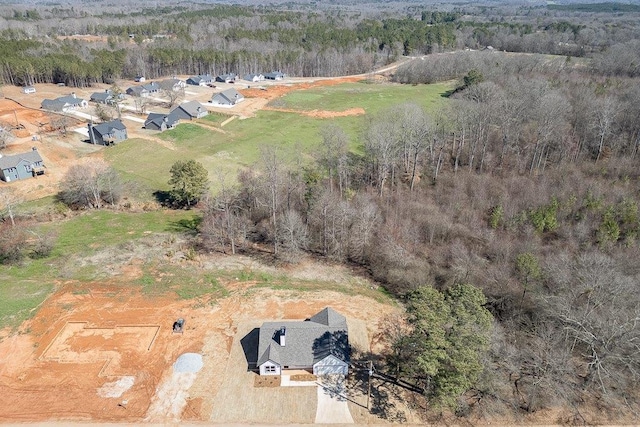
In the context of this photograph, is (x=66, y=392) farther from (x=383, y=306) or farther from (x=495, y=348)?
(x=495, y=348)

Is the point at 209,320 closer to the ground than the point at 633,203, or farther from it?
closer to the ground

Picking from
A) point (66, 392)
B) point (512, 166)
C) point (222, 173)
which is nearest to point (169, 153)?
point (222, 173)

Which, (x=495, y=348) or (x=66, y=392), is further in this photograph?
Result: (x=66, y=392)

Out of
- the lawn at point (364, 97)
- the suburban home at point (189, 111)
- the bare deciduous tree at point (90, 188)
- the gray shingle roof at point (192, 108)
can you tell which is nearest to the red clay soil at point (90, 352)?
the bare deciduous tree at point (90, 188)

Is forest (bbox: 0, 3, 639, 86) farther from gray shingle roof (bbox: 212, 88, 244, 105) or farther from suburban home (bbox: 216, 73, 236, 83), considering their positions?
gray shingle roof (bbox: 212, 88, 244, 105)

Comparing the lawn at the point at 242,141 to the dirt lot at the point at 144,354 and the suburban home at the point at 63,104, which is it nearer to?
the dirt lot at the point at 144,354

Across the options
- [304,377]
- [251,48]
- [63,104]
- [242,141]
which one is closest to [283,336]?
[304,377]

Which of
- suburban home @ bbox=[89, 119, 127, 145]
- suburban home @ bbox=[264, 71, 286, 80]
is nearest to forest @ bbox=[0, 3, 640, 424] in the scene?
suburban home @ bbox=[89, 119, 127, 145]
